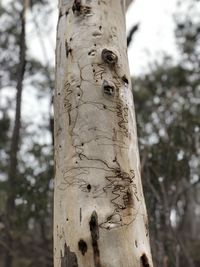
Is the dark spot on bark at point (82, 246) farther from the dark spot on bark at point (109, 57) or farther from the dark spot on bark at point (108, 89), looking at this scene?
the dark spot on bark at point (109, 57)

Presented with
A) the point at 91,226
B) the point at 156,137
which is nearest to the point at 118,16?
the point at 91,226

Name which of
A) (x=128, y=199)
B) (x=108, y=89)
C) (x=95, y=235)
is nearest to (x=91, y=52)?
(x=108, y=89)

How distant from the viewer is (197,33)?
10984 millimetres

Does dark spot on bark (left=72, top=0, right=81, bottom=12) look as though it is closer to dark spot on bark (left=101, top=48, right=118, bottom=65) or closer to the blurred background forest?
dark spot on bark (left=101, top=48, right=118, bottom=65)

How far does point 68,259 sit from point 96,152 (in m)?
0.36

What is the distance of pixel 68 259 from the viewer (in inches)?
52.6

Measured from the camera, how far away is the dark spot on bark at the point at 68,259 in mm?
1317

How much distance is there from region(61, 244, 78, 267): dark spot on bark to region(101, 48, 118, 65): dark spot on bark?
71 cm

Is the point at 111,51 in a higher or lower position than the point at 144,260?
higher

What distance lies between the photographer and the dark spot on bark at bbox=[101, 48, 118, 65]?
161 cm

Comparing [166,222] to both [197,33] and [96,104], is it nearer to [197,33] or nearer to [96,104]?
[96,104]

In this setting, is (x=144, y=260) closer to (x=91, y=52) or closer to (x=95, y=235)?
(x=95, y=235)

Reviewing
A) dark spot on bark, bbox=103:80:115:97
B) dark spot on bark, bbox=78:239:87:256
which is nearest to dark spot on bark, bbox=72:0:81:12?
dark spot on bark, bbox=103:80:115:97

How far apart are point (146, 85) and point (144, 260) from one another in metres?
11.5
